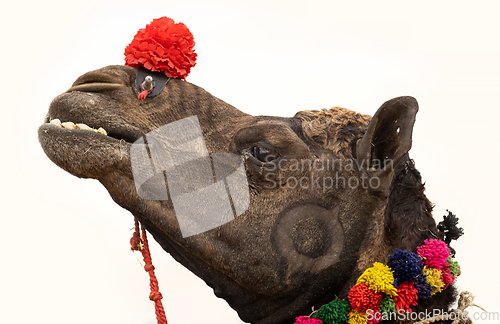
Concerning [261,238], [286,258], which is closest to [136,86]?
[261,238]

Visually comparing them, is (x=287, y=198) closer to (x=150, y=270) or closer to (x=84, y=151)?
(x=150, y=270)

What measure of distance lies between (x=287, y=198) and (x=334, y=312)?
677mm

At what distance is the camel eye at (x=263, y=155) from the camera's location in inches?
107

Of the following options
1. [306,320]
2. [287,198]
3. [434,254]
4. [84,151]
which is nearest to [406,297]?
[434,254]

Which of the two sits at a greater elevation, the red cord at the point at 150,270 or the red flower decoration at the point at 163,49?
the red flower decoration at the point at 163,49

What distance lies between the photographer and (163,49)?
9.23 feet

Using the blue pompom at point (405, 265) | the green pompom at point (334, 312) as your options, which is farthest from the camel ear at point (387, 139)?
the green pompom at point (334, 312)

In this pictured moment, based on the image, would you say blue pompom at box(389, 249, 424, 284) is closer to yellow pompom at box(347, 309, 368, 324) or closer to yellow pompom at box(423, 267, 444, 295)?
yellow pompom at box(423, 267, 444, 295)

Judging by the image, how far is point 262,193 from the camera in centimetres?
273

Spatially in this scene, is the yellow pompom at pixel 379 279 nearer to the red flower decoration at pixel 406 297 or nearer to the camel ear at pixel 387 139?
the red flower decoration at pixel 406 297

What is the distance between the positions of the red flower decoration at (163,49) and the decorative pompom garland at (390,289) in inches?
63.2

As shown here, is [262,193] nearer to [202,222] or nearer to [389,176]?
[202,222]

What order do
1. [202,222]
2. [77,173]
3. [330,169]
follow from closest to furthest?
[77,173] < [202,222] < [330,169]

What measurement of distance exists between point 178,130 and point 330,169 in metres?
0.91
